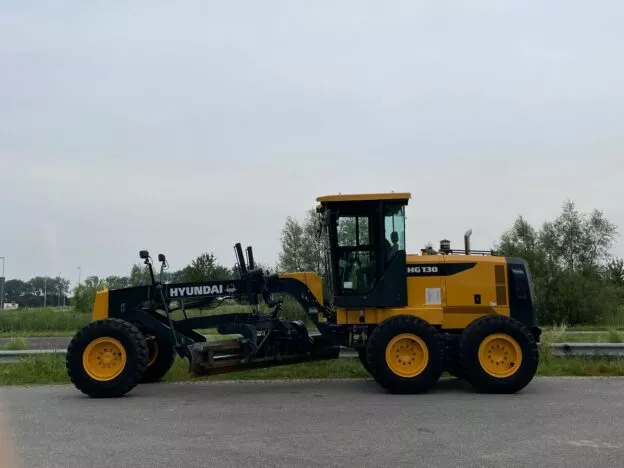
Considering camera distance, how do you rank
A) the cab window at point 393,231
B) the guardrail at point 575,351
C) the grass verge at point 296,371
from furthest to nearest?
the guardrail at point 575,351 < the grass verge at point 296,371 < the cab window at point 393,231

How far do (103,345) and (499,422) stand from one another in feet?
19.2

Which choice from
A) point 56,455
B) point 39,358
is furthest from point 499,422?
point 39,358

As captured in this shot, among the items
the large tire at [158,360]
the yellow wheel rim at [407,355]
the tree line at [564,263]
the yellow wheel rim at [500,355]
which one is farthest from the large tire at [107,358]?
the tree line at [564,263]

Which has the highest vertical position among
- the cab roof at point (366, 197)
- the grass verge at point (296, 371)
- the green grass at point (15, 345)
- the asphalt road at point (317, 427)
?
the cab roof at point (366, 197)

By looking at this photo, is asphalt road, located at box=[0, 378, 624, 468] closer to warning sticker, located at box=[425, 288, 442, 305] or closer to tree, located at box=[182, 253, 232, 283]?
warning sticker, located at box=[425, 288, 442, 305]

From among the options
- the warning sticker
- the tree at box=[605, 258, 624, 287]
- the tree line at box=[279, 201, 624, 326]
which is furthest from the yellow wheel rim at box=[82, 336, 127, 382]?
the tree at box=[605, 258, 624, 287]

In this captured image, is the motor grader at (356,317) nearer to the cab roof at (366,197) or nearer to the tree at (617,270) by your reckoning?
the cab roof at (366,197)

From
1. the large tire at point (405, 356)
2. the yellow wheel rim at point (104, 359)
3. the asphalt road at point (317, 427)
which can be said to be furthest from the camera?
the yellow wheel rim at point (104, 359)

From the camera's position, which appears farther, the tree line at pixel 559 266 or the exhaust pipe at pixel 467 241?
the tree line at pixel 559 266

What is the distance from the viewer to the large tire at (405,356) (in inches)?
393

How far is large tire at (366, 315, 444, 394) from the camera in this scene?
9992 mm

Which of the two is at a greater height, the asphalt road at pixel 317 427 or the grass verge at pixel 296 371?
the grass verge at pixel 296 371

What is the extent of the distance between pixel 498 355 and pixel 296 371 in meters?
3.79

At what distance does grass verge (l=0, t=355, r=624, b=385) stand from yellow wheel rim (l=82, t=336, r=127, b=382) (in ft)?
6.31
